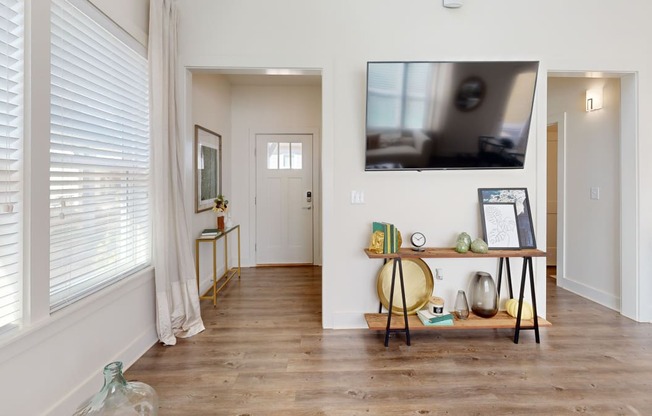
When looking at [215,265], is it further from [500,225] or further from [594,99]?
[594,99]

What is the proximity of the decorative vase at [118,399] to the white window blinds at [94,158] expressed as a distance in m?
0.80

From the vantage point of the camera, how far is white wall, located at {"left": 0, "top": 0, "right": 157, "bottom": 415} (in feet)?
4.86

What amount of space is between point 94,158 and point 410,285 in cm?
247

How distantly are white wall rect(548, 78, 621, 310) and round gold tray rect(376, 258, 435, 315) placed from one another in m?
2.03

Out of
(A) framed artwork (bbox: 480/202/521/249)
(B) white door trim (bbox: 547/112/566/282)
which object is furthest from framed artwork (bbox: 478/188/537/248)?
(B) white door trim (bbox: 547/112/566/282)

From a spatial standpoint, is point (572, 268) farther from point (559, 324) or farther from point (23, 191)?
point (23, 191)

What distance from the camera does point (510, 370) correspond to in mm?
2281

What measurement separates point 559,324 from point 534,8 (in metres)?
2.77

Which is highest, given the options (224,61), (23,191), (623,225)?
(224,61)

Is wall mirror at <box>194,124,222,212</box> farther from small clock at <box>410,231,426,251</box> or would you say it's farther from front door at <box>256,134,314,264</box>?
small clock at <box>410,231,426,251</box>

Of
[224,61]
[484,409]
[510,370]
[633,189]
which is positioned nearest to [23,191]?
[224,61]

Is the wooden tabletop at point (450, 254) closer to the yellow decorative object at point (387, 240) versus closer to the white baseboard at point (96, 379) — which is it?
the yellow decorative object at point (387, 240)

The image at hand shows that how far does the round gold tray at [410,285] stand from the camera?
9.54 feet

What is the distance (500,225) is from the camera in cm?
290
